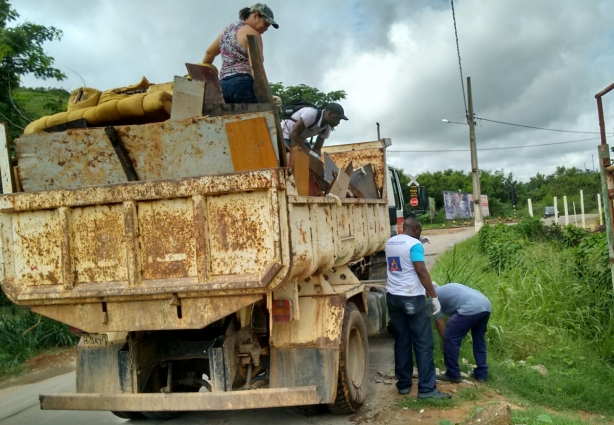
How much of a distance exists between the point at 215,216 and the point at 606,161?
156 inches

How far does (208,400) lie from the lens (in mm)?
3912

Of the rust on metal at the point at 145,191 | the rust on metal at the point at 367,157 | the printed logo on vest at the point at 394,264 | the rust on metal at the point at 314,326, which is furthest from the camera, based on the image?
the rust on metal at the point at 367,157

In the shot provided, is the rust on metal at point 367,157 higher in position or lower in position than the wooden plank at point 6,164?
higher

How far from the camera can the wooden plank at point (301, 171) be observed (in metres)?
4.48

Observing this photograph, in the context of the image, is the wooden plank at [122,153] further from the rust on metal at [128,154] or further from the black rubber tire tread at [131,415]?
the black rubber tire tread at [131,415]

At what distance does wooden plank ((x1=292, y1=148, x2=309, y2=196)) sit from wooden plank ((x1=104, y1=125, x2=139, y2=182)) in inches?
46.2

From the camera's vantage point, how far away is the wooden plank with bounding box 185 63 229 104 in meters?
4.45

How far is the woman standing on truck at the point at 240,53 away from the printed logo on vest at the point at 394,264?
1922mm

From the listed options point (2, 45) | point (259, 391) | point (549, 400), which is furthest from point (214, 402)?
point (2, 45)

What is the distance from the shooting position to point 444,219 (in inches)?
1679

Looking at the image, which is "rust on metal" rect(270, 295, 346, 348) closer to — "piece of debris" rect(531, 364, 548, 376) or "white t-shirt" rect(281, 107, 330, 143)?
"white t-shirt" rect(281, 107, 330, 143)

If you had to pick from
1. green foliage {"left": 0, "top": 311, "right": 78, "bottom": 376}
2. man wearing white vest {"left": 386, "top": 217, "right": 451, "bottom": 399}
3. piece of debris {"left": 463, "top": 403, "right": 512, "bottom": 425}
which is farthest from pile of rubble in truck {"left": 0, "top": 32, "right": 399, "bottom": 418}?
green foliage {"left": 0, "top": 311, "right": 78, "bottom": 376}

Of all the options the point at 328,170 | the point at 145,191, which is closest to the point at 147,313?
the point at 145,191

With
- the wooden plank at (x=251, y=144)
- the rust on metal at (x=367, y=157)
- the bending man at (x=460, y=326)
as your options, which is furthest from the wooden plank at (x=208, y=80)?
the rust on metal at (x=367, y=157)
